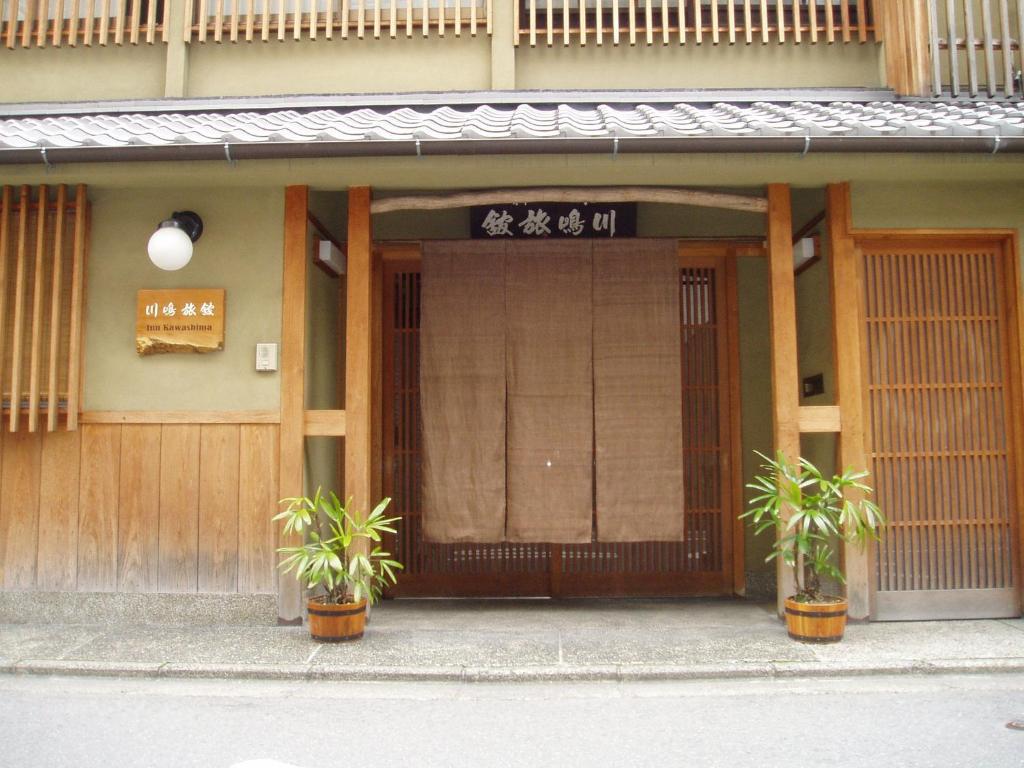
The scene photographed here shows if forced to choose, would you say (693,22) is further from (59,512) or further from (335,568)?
(59,512)

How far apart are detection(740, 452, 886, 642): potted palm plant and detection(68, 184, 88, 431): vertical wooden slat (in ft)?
17.1

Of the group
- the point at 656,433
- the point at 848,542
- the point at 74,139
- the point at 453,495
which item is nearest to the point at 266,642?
the point at 453,495

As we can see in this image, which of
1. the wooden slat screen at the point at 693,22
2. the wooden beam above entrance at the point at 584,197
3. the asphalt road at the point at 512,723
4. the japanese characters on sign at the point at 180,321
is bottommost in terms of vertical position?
the asphalt road at the point at 512,723

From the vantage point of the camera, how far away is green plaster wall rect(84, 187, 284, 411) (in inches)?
257

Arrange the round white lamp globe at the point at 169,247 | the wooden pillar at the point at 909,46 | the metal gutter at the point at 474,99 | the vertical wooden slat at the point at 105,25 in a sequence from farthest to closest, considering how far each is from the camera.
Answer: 1. the vertical wooden slat at the point at 105,25
2. the metal gutter at the point at 474,99
3. the wooden pillar at the point at 909,46
4. the round white lamp globe at the point at 169,247

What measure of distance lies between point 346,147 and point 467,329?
6.12ft

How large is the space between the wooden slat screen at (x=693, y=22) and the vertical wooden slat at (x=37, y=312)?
4238mm

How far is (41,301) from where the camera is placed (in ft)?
21.4

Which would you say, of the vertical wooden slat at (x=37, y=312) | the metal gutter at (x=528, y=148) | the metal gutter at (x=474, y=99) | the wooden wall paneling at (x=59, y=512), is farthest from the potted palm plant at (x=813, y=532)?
the vertical wooden slat at (x=37, y=312)

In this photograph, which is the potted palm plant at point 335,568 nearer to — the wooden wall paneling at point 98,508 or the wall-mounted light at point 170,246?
the wooden wall paneling at point 98,508

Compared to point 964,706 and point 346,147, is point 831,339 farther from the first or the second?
point 346,147

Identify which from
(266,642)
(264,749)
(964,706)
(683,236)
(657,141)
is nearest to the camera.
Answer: (264,749)

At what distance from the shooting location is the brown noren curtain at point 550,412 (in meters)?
6.87

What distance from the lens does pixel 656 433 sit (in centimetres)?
686
